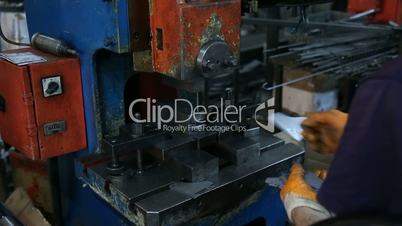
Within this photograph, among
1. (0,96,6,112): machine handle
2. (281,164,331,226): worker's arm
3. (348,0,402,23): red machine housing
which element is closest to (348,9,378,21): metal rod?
(348,0,402,23): red machine housing

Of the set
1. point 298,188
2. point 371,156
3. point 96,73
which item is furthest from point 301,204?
point 96,73

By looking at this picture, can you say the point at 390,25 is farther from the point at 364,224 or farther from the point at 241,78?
the point at 364,224

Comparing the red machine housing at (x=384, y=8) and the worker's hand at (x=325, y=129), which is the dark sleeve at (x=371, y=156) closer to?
the worker's hand at (x=325, y=129)

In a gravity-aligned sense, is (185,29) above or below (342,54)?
above

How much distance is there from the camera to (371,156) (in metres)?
0.72

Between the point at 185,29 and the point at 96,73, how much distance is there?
1.23ft

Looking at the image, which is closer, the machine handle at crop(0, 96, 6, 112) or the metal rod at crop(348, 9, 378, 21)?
the machine handle at crop(0, 96, 6, 112)

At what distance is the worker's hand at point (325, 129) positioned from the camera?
3.39 ft

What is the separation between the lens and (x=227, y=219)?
1.28m

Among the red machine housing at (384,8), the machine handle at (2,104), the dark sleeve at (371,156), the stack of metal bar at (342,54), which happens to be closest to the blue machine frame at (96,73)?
the machine handle at (2,104)

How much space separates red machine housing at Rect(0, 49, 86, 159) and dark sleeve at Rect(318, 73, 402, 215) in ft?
2.45

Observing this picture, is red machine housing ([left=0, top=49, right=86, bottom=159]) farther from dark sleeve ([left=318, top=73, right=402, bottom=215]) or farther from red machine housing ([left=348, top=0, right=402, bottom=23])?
red machine housing ([left=348, top=0, right=402, bottom=23])

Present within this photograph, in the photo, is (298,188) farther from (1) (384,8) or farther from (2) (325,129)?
(1) (384,8)

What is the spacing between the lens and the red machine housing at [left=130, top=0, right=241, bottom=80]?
3.16 feet
